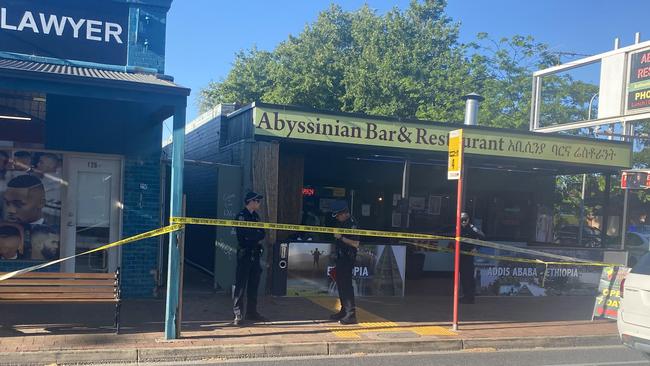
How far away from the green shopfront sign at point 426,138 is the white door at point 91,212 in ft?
8.76

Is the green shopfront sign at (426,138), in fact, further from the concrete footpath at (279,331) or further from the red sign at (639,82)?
the concrete footpath at (279,331)

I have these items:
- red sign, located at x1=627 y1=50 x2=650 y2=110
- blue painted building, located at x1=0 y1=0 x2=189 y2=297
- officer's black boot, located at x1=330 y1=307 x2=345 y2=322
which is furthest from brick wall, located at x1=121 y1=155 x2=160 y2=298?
red sign, located at x1=627 y1=50 x2=650 y2=110

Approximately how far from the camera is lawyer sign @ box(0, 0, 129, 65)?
820 cm

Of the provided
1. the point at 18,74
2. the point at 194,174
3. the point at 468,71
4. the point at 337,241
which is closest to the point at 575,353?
the point at 337,241

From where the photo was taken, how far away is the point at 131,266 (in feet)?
30.6

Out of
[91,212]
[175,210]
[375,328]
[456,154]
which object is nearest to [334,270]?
[375,328]

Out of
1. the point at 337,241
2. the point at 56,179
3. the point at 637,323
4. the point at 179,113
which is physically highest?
the point at 179,113

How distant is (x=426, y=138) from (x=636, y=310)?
5.23 meters

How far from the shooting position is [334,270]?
10102 millimetres

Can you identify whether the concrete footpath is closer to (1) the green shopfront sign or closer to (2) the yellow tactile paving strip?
(2) the yellow tactile paving strip

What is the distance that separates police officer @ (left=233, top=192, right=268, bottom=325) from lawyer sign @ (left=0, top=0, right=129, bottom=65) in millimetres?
3323

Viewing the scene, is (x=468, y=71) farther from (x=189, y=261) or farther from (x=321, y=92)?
(x=189, y=261)

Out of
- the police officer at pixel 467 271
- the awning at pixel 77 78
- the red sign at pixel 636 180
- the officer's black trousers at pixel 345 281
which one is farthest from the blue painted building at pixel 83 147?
the red sign at pixel 636 180

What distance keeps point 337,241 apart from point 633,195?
22.1m
